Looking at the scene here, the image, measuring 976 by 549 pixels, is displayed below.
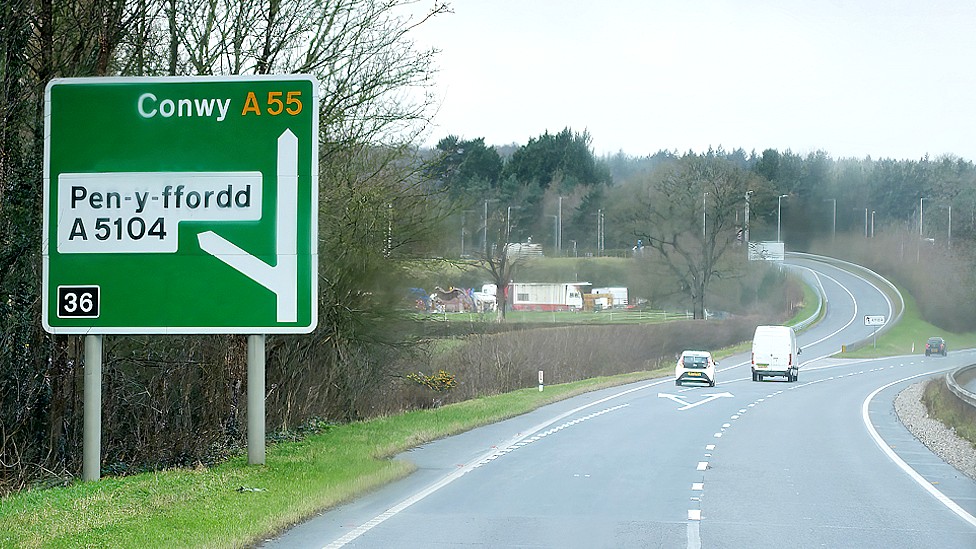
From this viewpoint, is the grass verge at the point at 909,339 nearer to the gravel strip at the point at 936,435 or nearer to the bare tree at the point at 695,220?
the bare tree at the point at 695,220

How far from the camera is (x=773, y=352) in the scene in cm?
5238

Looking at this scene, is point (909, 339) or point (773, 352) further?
point (909, 339)

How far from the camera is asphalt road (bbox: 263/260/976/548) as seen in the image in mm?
11273

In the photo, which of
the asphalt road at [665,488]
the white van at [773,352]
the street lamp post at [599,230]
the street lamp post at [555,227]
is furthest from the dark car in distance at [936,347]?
the asphalt road at [665,488]

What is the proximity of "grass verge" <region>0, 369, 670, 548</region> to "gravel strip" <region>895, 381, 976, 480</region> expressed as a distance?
9.79 m

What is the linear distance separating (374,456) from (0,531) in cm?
901

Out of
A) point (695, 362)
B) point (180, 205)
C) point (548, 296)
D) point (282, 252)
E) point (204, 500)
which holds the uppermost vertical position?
point (180, 205)

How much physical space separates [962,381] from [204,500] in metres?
47.2

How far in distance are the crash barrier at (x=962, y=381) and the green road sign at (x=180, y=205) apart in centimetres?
2100

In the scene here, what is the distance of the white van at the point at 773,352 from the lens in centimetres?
5212

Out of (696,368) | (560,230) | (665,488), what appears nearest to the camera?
(665,488)

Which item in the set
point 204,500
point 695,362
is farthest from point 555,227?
point 204,500

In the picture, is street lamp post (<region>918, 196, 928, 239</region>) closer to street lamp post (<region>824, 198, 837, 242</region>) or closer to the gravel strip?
street lamp post (<region>824, 198, 837, 242</region>)

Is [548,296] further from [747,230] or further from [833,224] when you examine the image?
[833,224]
